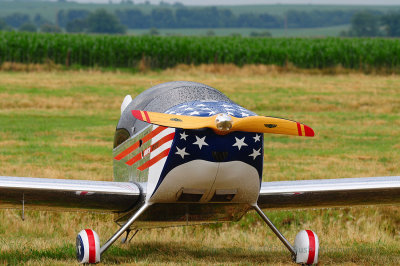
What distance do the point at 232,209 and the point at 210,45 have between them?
1489 inches

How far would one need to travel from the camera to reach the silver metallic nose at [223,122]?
5820 mm

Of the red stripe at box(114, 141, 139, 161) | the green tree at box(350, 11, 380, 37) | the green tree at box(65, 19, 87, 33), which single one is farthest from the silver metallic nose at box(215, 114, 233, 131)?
the green tree at box(65, 19, 87, 33)

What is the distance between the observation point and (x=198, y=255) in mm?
7664

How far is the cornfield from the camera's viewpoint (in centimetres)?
4197

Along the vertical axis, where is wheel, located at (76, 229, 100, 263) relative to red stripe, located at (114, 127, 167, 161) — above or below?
below

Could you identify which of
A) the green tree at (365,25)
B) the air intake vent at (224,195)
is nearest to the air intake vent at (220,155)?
the air intake vent at (224,195)

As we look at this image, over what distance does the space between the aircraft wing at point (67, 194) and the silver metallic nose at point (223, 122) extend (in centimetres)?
122

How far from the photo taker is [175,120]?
596 cm

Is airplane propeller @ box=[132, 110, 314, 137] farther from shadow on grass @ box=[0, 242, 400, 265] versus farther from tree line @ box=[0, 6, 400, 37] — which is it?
tree line @ box=[0, 6, 400, 37]

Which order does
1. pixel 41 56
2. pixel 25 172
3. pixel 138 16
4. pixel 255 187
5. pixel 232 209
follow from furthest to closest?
1. pixel 138 16
2. pixel 41 56
3. pixel 25 172
4. pixel 232 209
5. pixel 255 187

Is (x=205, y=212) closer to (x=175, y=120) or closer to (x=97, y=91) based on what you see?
(x=175, y=120)

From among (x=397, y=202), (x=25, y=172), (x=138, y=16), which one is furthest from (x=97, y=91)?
(x=138, y=16)

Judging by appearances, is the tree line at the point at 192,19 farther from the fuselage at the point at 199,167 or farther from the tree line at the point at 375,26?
the fuselage at the point at 199,167

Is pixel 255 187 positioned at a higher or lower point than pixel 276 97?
higher
